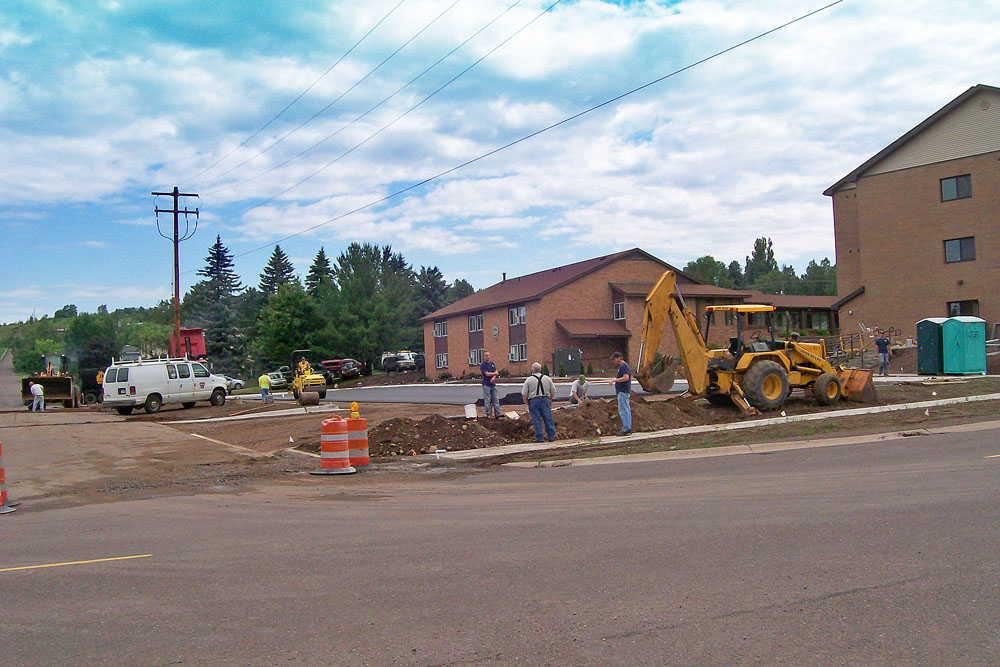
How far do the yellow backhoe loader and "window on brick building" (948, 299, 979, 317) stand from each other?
27136 mm

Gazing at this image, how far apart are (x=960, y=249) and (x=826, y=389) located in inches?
1108

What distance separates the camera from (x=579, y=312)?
55938mm

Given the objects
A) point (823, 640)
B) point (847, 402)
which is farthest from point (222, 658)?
point (847, 402)

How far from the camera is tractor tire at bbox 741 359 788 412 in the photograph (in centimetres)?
2078

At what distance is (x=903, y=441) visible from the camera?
15.7 metres

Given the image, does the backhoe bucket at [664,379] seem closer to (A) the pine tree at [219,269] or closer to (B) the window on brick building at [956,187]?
(B) the window on brick building at [956,187]

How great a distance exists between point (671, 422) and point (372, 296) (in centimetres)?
6098

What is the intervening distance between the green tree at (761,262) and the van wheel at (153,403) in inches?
4816

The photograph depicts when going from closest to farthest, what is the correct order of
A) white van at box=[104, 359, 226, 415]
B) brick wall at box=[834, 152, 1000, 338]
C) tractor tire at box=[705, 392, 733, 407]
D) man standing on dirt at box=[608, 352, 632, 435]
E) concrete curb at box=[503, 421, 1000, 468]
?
concrete curb at box=[503, 421, 1000, 468], man standing on dirt at box=[608, 352, 632, 435], tractor tire at box=[705, 392, 733, 407], white van at box=[104, 359, 226, 415], brick wall at box=[834, 152, 1000, 338]

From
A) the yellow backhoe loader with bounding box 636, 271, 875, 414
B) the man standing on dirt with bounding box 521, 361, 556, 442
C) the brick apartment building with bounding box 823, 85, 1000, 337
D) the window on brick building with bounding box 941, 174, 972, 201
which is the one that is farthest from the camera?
the window on brick building with bounding box 941, 174, 972, 201

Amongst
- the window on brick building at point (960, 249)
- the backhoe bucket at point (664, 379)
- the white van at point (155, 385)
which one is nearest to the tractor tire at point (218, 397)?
the white van at point (155, 385)

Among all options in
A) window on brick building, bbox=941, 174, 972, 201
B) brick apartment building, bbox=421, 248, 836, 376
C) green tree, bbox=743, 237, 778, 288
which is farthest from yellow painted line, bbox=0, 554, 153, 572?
green tree, bbox=743, 237, 778, 288

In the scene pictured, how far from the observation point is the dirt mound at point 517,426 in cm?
1831

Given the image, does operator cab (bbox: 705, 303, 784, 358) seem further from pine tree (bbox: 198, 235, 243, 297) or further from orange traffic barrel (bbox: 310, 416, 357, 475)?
pine tree (bbox: 198, 235, 243, 297)
